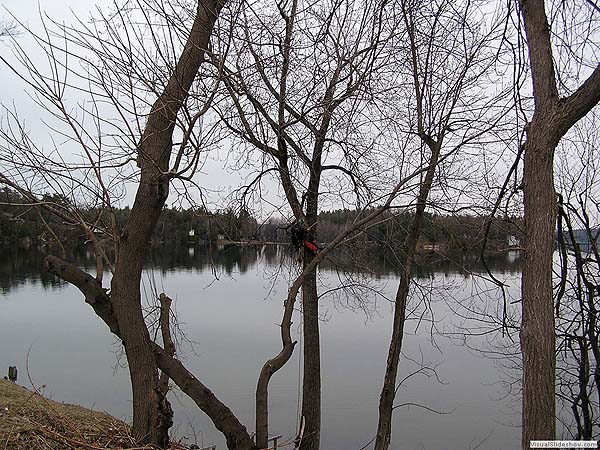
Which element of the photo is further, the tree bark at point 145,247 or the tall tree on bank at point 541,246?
the tree bark at point 145,247

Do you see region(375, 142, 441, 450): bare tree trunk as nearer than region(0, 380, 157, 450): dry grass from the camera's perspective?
No

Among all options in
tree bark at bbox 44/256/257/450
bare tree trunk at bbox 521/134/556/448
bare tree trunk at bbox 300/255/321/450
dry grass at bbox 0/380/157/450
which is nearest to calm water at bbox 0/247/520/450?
bare tree trunk at bbox 300/255/321/450

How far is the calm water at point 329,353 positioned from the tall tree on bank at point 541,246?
2723mm

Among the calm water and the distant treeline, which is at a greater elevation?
the distant treeline

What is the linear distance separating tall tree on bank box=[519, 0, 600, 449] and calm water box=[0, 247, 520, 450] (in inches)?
107

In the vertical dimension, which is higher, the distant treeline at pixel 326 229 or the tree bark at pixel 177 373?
the distant treeline at pixel 326 229

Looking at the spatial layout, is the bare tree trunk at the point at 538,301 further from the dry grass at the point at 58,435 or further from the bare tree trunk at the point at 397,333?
the bare tree trunk at the point at 397,333

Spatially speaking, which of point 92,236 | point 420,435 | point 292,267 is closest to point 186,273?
point 420,435

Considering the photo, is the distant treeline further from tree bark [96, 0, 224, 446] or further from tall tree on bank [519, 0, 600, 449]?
tall tree on bank [519, 0, 600, 449]

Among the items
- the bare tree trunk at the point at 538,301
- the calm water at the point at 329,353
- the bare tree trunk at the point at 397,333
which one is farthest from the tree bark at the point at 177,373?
the bare tree trunk at the point at 397,333

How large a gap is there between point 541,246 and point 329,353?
11.0m

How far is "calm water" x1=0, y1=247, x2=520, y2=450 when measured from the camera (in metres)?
7.60

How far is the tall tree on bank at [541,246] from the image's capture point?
3365 mm

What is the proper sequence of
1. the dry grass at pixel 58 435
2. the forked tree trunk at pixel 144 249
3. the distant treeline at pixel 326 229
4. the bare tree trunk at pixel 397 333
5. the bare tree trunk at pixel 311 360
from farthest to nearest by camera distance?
the bare tree trunk at pixel 311 360 < the bare tree trunk at pixel 397 333 < the distant treeline at pixel 326 229 < the forked tree trunk at pixel 144 249 < the dry grass at pixel 58 435
